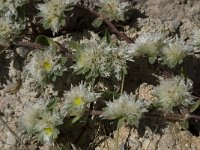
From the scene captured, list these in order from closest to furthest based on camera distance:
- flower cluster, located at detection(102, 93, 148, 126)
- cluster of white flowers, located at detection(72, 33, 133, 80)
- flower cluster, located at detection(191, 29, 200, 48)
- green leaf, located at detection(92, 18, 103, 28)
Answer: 1. flower cluster, located at detection(102, 93, 148, 126)
2. cluster of white flowers, located at detection(72, 33, 133, 80)
3. flower cluster, located at detection(191, 29, 200, 48)
4. green leaf, located at detection(92, 18, 103, 28)

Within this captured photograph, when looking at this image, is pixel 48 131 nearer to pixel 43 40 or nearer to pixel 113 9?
pixel 43 40

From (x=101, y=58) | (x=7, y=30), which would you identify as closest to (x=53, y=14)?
(x=7, y=30)

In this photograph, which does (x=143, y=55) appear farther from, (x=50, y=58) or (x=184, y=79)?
(x=50, y=58)

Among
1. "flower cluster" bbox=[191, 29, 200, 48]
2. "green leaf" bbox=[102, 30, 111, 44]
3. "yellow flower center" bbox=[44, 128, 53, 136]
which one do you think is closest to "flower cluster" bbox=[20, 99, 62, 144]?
"yellow flower center" bbox=[44, 128, 53, 136]

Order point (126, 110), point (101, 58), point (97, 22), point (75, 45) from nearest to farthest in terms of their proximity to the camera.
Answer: point (126, 110), point (101, 58), point (75, 45), point (97, 22)

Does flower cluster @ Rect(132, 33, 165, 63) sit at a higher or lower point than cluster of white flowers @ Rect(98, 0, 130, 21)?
lower

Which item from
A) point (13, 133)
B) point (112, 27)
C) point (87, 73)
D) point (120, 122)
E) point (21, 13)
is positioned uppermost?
point (21, 13)

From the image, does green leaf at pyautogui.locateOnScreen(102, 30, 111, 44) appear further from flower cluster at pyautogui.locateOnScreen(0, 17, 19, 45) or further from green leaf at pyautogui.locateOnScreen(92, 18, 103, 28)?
flower cluster at pyautogui.locateOnScreen(0, 17, 19, 45)

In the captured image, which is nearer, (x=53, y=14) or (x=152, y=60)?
(x=152, y=60)

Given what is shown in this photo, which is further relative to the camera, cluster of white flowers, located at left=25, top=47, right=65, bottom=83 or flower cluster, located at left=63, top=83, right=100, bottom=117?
cluster of white flowers, located at left=25, top=47, right=65, bottom=83
